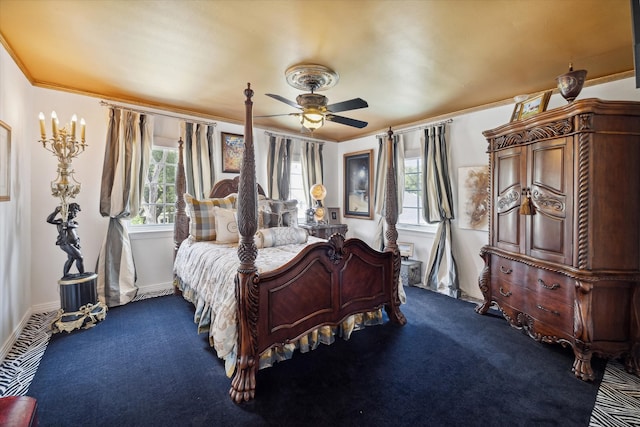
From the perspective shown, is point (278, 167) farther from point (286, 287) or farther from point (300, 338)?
point (300, 338)

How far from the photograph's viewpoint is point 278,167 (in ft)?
16.8

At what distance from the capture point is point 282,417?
5.90 feet

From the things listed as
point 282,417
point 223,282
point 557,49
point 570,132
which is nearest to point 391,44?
point 557,49

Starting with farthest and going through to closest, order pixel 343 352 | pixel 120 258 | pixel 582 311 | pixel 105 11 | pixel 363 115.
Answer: pixel 363 115, pixel 120 258, pixel 343 352, pixel 582 311, pixel 105 11

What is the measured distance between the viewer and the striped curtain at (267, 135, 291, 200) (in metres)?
5.04

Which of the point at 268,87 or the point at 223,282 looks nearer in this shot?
the point at 223,282

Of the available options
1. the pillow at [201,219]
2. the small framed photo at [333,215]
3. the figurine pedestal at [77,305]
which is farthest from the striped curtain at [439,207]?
the figurine pedestal at [77,305]

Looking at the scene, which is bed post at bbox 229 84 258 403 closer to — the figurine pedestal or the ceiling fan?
the ceiling fan

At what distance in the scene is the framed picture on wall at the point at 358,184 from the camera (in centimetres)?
554

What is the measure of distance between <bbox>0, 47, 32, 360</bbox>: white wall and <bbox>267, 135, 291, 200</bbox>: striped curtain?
9.73 ft

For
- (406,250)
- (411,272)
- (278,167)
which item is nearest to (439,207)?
(406,250)

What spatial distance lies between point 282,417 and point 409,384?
0.94 m

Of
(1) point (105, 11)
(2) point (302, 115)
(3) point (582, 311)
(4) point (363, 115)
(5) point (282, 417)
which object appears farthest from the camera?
(4) point (363, 115)

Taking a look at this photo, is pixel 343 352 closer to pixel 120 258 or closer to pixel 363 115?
pixel 120 258
